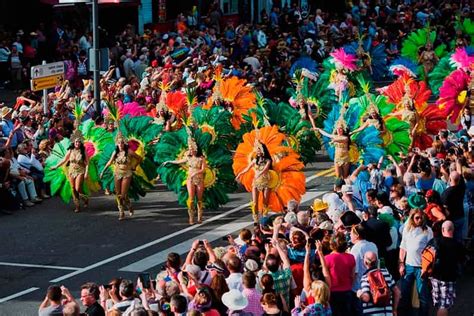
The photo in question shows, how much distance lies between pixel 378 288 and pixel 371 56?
21204 millimetres

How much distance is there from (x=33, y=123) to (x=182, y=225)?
17.1 feet

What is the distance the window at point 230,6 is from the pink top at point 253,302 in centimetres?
3351

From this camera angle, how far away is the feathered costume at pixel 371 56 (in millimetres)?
32844

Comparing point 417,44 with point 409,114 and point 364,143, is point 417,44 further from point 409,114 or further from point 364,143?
point 364,143

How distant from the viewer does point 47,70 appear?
86.6 ft

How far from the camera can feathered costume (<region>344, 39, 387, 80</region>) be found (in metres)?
32.8

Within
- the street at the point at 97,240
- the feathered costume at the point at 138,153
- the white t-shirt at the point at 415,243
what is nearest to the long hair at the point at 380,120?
the street at the point at 97,240

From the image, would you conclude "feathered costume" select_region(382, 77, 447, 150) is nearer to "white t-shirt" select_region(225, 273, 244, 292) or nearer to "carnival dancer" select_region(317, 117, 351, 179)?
"carnival dancer" select_region(317, 117, 351, 179)

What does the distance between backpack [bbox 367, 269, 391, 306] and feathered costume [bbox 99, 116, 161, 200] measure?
8211 mm

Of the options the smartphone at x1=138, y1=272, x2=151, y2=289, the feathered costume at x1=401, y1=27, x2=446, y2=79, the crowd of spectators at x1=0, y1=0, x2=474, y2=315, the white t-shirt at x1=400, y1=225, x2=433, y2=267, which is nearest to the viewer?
the crowd of spectators at x1=0, y1=0, x2=474, y2=315

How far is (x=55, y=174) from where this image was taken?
71.1 ft

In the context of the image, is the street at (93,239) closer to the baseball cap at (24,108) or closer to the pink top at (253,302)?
the baseball cap at (24,108)

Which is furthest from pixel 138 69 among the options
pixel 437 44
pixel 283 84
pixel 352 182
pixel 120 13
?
pixel 352 182

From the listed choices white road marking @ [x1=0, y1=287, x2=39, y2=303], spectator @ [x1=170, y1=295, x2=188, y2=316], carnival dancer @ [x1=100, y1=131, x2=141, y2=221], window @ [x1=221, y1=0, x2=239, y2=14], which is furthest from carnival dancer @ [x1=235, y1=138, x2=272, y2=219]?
window @ [x1=221, y1=0, x2=239, y2=14]
